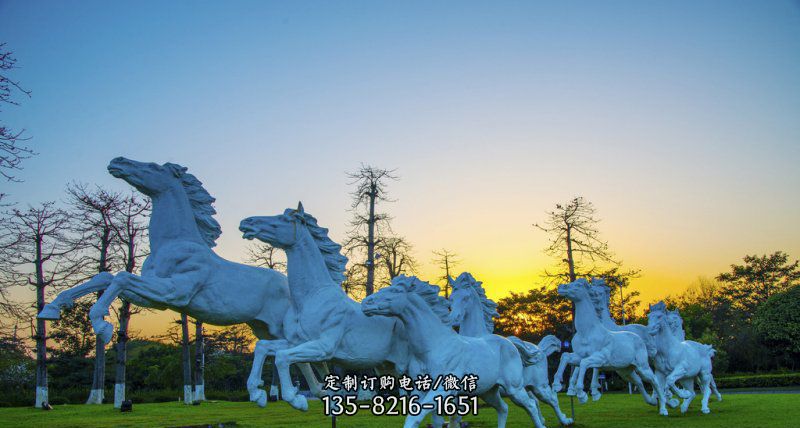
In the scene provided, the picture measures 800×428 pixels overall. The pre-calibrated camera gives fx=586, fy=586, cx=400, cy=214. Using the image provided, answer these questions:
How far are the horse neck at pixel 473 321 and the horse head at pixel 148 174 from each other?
15.2 ft

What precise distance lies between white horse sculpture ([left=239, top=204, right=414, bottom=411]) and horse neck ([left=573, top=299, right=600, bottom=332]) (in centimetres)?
505

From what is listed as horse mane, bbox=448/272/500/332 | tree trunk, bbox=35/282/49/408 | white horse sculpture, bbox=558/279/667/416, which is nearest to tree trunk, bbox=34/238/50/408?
tree trunk, bbox=35/282/49/408

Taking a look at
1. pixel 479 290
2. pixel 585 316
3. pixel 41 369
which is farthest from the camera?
pixel 41 369

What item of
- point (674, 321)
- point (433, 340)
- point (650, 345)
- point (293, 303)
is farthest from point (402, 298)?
point (674, 321)

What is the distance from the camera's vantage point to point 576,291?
37.6ft

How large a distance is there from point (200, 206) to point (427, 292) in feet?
10.8

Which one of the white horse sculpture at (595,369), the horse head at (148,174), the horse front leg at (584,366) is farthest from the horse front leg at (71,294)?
the horse front leg at (584,366)

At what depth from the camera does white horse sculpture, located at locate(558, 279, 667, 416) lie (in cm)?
1103

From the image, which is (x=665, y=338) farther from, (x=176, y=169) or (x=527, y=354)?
(x=176, y=169)

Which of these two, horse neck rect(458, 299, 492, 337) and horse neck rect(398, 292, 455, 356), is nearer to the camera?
horse neck rect(398, 292, 455, 356)

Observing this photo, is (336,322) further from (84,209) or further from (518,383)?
Answer: (84,209)

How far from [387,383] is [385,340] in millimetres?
624

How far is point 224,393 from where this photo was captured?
25.6 m

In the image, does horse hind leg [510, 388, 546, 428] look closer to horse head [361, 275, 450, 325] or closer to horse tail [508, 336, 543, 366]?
horse tail [508, 336, 543, 366]
